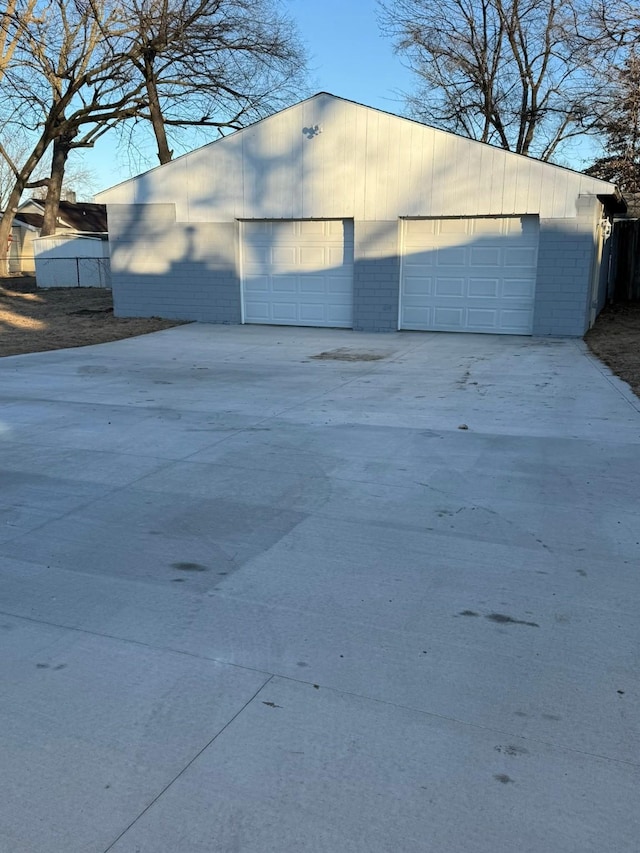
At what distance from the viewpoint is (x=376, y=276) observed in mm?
16062

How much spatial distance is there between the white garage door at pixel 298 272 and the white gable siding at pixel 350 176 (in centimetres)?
46

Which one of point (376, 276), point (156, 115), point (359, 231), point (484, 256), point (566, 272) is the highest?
point (156, 115)

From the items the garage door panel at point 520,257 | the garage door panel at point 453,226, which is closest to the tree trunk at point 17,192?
the garage door panel at point 453,226

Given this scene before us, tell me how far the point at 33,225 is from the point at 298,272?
34.9 metres

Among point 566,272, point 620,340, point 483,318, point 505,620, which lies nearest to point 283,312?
point 483,318

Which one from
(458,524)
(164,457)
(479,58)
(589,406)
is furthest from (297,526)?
(479,58)

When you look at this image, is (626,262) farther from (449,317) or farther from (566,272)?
(449,317)

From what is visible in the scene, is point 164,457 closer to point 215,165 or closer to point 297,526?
point 297,526

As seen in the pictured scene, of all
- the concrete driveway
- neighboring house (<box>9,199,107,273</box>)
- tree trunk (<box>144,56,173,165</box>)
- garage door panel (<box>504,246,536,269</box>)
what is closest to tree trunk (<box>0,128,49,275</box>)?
tree trunk (<box>144,56,173,165</box>)

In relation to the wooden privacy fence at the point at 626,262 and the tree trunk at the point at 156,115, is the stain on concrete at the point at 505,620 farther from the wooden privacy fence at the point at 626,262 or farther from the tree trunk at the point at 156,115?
the tree trunk at the point at 156,115

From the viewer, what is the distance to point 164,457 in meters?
5.92

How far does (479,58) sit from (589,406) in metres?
22.7

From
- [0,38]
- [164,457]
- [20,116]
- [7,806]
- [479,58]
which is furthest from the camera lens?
[20,116]

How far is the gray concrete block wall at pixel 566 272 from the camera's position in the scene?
46.8 ft
